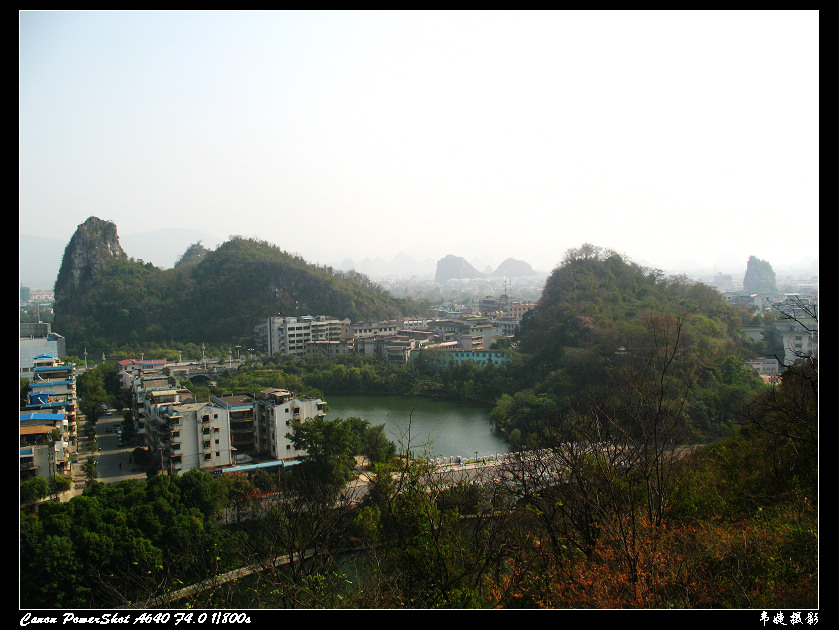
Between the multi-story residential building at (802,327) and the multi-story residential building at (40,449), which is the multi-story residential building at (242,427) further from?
the multi-story residential building at (802,327)

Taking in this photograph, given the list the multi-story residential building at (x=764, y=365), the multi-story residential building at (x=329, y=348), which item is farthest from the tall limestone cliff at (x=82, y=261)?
the multi-story residential building at (x=764, y=365)

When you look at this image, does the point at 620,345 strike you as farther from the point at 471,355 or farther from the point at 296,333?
the point at 296,333

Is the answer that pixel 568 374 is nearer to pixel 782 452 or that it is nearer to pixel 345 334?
pixel 782 452

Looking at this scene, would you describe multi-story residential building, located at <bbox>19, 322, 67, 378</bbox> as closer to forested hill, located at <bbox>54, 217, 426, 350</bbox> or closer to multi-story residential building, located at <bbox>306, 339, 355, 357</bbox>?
multi-story residential building, located at <bbox>306, 339, 355, 357</bbox>

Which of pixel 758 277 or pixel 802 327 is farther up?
pixel 758 277

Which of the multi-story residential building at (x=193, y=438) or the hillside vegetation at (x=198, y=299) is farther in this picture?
the hillside vegetation at (x=198, y=299)

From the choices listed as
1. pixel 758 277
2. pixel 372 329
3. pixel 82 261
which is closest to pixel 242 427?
pixel 372 329

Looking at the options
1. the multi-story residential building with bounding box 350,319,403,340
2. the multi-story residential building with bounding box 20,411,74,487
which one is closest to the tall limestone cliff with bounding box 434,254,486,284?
the multi-story residential building with bounding box 350,319,403,340

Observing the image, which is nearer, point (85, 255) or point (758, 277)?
point (758, 277)
